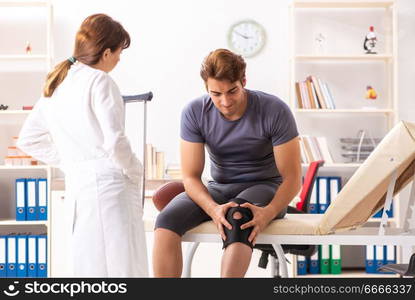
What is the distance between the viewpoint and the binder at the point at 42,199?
14.5 feet

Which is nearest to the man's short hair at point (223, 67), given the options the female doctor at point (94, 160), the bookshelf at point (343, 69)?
the female doctor at point (94, 160)

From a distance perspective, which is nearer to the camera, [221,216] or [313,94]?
[221,216]

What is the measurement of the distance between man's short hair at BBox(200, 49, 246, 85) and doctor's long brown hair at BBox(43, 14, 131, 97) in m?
0.33

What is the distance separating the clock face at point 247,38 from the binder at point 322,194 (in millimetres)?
961

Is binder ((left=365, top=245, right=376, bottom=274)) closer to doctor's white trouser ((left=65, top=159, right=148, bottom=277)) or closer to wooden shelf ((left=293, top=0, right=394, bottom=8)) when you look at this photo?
wooden shelf ((left=293, top=0, right=394, bottom=8))

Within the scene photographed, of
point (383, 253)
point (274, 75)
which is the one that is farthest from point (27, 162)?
point (383, 253)

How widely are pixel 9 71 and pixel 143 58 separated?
34.9 inches

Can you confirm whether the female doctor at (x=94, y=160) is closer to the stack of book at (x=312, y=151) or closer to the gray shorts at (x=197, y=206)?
the gray shorts at (x=197, y=206)

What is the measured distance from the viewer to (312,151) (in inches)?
177

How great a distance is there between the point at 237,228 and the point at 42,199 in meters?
2.45

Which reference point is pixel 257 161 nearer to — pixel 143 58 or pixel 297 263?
pixel 297 263

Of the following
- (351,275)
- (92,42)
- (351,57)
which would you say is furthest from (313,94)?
(92,42)

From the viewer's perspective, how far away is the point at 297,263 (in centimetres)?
444

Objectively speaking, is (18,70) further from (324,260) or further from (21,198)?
(324,260)
